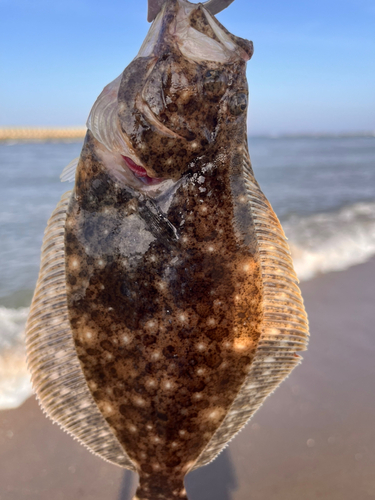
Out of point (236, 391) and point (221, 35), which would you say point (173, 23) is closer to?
point (221, 35)

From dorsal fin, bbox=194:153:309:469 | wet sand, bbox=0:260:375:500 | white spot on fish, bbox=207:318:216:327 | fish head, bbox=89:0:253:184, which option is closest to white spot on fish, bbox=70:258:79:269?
fish head, bbox=89:0:253:184

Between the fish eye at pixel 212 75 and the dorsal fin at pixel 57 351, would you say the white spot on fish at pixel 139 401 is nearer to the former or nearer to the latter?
the dorsal fin at pixel 57 351

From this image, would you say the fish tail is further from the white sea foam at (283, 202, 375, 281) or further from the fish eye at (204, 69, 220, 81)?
the white sea foam at (283, 202, 375, 281)

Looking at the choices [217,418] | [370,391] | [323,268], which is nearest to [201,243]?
[217,418]

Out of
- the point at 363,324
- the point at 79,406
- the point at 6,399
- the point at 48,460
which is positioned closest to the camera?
the point at 79,406

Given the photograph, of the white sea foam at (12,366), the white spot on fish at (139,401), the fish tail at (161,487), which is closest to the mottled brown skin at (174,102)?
the white spot on fish at (139,401)
